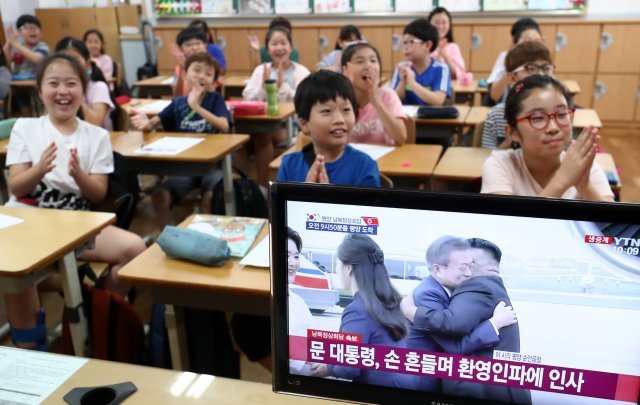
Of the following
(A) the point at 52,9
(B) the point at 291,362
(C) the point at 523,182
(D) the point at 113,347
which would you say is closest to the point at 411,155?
(C) the point at 523,182

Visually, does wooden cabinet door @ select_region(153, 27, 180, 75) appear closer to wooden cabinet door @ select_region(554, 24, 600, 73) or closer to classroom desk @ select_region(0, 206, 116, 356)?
wooden cabinet door @ select_region(554, 24, 600, 73)

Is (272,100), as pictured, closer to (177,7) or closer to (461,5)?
(461,5)

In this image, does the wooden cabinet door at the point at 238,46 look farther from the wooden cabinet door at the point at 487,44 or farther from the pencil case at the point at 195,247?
the pencil case at the point at 195,247

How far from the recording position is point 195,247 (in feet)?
5.32

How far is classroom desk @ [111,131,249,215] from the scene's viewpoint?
2.86 metres

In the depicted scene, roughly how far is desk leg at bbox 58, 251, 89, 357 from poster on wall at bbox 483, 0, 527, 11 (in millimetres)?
6119

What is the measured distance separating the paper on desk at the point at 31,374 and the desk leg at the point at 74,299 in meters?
0.66

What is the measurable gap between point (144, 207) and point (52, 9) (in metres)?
4.99

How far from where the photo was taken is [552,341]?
77 centimetres

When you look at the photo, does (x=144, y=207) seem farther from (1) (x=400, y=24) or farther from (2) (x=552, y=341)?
(1) (x=400, y=24)

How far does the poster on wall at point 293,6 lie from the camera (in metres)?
7.40

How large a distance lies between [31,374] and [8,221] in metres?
0.99

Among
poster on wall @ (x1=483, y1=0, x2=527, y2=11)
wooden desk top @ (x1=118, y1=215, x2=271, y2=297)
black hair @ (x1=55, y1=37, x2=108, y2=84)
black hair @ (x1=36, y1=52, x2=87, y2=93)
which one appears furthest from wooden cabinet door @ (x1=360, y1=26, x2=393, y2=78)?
wooden desk top @ (x1=118, y1=215, x2=271, y2=297)

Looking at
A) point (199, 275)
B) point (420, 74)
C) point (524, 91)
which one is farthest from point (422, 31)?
point (199, 275)
